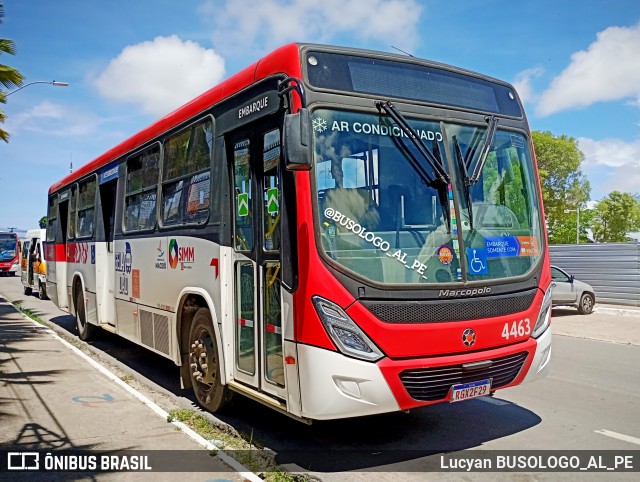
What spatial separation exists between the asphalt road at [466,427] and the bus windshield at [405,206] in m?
1.55

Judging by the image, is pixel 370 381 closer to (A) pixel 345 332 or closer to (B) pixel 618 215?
(A) pixel 345 332

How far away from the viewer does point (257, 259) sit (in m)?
5.55

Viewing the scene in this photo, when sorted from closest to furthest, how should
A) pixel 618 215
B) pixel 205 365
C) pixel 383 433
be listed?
pixel 383 433
pixel 205 365
pixel 618 215

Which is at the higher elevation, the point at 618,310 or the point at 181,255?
the point at 181,255

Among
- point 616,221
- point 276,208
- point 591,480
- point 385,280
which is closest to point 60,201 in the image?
point 276,208

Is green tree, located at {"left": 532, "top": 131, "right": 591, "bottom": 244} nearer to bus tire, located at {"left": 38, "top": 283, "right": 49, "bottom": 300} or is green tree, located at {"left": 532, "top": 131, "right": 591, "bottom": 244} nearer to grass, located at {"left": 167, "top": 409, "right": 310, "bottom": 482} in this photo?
bus tire, located at {"left": 38, "top": 283, "right": 49, "bottom": 300}

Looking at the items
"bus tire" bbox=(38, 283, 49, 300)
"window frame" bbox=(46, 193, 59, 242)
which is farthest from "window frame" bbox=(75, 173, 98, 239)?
"bus tire" bbox=(38, 283, 49, 300)

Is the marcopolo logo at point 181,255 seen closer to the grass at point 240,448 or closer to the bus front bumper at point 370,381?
the grass at point 240,448

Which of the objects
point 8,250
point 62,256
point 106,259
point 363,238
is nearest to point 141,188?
point 106,259

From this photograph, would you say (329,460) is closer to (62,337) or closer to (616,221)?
(62,337)

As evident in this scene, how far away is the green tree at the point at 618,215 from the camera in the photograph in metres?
60.0

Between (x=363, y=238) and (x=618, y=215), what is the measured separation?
6260cm

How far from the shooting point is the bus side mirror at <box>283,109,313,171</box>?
458 centimetres

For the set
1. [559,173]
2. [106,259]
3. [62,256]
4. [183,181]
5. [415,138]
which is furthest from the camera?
[559,173]
